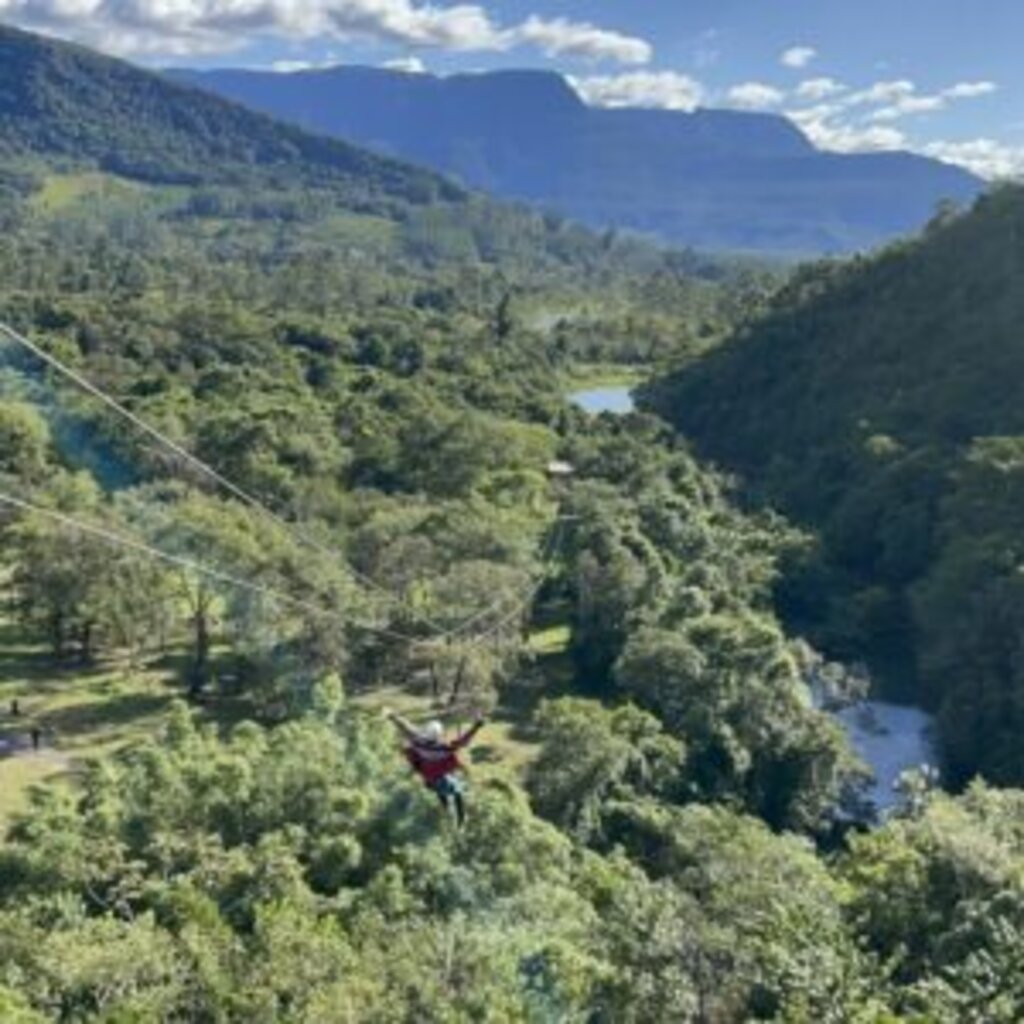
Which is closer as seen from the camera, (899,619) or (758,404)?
(899,619)

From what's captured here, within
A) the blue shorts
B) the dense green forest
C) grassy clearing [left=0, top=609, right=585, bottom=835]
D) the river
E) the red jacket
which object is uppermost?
the red jacket

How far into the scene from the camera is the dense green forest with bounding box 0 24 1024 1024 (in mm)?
17125

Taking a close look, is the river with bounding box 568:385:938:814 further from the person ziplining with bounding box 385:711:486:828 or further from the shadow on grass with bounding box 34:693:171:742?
the person ziplining with bounding box 385:711:486:828

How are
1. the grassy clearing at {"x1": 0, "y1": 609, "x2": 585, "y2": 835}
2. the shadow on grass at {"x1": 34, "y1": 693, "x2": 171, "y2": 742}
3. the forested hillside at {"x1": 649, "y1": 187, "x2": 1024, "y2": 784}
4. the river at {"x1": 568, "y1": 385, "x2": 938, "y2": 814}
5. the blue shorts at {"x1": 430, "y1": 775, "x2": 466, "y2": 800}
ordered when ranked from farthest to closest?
the forested hillside at {"x1": 649, "y1": 187, "x2": 1024, "y2": 784}, the river at {"x1": 568, "y1": 385, "x2": 938, "y2": 814}, the shadow on grass at {"x1": 34, "y1": 693, "x2": 171, "y2": 742}, the grassy clearing at {"x1": 0, "y1": 609, "x2": 585, "y2": 835}, the blue shorts at {"x1": 430, "y1": 775, "x2": 466, "y2": 800}

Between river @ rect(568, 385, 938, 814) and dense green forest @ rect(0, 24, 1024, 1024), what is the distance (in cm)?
322

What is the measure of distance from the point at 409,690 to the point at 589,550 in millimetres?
9289

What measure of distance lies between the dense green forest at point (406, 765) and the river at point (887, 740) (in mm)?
3221

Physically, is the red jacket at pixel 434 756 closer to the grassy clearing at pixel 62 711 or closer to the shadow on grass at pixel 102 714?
the grassy clearing at pixel 62 711

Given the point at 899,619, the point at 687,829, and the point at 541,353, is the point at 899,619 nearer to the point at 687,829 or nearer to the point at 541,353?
the point at 687,829

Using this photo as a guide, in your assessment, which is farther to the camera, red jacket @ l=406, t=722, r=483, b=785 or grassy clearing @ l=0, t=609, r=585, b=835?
grassy clearing @ l=0, t=609, r=585, b=835

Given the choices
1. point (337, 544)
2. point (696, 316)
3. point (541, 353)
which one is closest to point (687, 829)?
point (337, 544)

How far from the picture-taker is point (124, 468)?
2898 centimetres

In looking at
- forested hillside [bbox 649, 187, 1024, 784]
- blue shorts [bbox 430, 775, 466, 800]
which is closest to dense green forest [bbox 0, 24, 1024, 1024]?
blue shorts [bbox 430, 775, 466, 800]

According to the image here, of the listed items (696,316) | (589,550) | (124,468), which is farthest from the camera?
(696,316)
